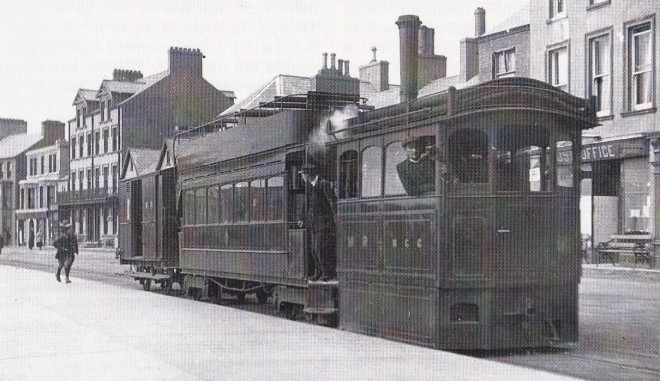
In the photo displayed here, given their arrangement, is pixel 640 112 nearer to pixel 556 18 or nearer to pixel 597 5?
pixel 597 5

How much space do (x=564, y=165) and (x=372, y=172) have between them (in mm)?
2463

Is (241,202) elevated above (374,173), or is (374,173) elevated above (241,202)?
(374,173)

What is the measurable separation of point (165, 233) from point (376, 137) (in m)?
9.78

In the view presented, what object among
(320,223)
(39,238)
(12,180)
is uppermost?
(12,180)

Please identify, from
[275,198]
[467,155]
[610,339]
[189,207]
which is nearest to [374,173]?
[467,155]

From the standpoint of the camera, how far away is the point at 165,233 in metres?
19.6

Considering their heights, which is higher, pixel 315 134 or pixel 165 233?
pixel 315 134

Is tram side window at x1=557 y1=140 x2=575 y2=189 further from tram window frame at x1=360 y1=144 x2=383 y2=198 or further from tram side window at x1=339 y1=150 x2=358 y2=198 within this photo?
A: tram side window at x1=339 y1=150 x2=358 y2=198

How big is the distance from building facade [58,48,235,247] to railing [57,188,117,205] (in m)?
0.07

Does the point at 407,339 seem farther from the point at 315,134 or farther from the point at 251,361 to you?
the point at 315,134

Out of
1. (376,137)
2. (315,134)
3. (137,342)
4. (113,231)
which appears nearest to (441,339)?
(376,137)

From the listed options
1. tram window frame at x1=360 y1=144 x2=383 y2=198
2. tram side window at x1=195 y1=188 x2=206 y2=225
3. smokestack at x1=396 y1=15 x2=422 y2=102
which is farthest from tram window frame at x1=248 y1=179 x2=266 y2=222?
tram window frame at x1=360 y1=144 x2=383 y2=198

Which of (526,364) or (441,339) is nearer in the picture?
(526,364)

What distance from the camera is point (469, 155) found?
32.4 ft
